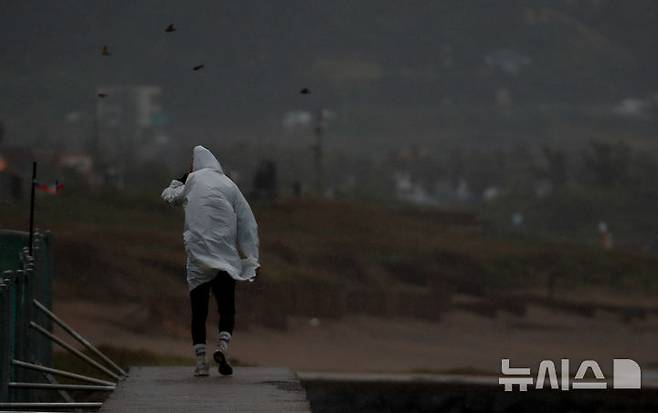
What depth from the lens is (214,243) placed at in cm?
1121

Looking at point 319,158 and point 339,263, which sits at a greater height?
point 319,158

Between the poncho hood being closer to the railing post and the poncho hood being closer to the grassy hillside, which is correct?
the railing post

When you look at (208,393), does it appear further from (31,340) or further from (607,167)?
(607,167)

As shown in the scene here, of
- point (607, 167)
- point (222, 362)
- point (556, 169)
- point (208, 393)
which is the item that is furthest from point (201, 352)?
point (556, 169)

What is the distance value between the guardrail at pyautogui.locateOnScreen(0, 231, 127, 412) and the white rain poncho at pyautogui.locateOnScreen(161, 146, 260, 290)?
3.43 ft

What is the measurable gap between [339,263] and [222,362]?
5397cm

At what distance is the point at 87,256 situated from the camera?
57.9m

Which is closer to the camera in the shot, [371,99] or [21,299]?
[21,299]

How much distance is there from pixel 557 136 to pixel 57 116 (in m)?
38.2

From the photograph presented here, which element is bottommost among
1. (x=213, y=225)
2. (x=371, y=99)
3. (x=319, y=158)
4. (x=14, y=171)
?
(x=213, y=225)

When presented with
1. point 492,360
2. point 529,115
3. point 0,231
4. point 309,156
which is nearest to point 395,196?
point 309,156

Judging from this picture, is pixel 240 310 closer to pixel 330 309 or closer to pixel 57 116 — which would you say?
pixel 330 309

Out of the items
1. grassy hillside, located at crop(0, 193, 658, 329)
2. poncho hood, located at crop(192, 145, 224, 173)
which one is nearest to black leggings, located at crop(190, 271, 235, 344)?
poncho hood, located at crop(192, 145, 224, 173)

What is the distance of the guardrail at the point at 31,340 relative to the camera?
10.4 metres
